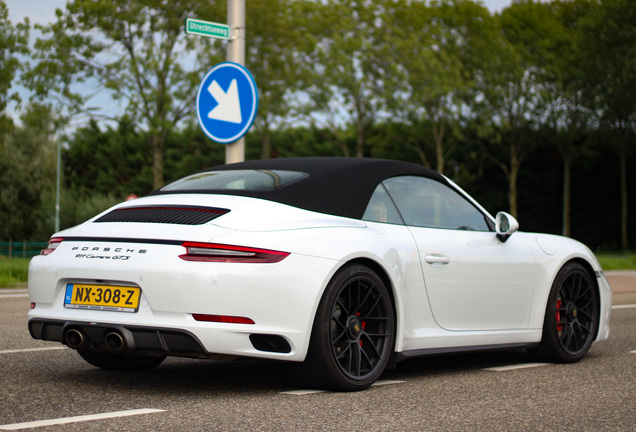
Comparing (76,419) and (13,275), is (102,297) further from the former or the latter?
(13,275)

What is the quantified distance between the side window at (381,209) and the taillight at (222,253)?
0.99 metres

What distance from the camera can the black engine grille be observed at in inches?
201

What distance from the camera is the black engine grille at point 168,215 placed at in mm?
5109

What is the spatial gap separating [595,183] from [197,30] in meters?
42.2

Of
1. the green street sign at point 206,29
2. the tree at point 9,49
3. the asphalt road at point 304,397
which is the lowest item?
the asphalt road at point 304,397

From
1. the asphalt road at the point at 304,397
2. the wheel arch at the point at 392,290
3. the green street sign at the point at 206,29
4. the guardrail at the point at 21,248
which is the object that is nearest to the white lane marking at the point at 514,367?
the asphalt road at the point at 304,397

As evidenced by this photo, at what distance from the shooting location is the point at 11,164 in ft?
161

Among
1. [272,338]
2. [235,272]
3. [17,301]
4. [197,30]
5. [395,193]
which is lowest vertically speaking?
[17,301]

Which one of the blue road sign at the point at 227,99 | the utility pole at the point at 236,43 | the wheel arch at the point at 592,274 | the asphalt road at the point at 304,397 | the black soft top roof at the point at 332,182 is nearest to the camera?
the asphalt road at the point at 304,397

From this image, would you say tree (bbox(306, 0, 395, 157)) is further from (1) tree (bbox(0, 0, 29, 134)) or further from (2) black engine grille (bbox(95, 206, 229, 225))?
(2) black engine grille (bbox(95, 206, 229, 225))

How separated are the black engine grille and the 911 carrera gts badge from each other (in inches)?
10.7

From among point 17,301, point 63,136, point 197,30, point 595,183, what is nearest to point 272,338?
point 197,30

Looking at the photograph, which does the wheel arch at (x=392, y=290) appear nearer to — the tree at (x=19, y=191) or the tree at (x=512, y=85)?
the tree at (x=512, y=85)

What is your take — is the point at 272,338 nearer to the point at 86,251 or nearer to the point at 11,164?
the point at 86,251
